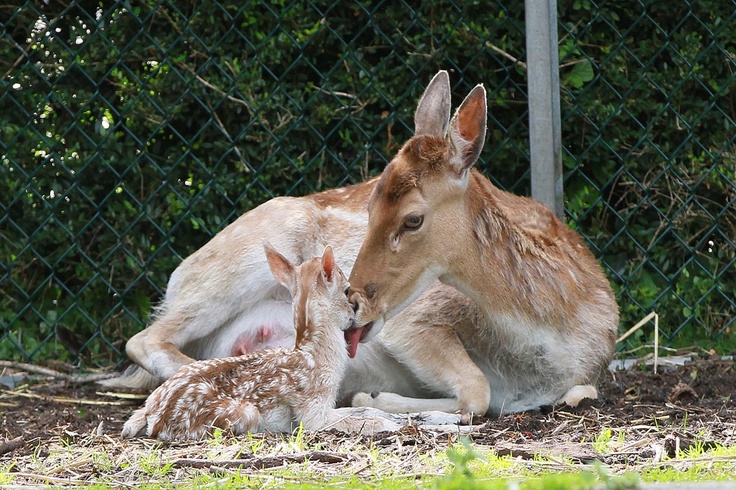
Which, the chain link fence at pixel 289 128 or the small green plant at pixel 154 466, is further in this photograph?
the chain link fence at pixel 289 128

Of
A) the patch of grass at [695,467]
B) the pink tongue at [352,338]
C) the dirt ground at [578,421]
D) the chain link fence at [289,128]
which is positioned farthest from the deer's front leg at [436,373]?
the chain link fence at [289,128]

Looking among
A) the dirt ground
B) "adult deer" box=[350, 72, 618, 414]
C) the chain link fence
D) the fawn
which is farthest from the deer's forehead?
the chain link fence

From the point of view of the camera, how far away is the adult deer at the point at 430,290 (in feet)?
15.6

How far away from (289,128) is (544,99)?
1.65 m

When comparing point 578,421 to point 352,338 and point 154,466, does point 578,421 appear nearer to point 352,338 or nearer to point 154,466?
point 352,338

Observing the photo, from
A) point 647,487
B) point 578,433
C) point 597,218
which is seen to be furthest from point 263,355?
point 597,218

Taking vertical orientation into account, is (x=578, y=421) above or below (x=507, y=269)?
below

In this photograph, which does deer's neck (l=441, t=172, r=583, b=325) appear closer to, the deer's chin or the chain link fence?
the deer's chin

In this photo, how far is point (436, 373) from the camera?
17.3ft

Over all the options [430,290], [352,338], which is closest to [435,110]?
[430,290]

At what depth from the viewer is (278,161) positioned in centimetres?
712

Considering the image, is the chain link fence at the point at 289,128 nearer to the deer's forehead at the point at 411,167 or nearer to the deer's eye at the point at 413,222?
the deer's forehead at the point at 411,167

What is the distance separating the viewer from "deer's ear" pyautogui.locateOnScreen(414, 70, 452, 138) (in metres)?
4.98

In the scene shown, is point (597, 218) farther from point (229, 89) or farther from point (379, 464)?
point (379, 464)
